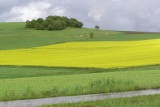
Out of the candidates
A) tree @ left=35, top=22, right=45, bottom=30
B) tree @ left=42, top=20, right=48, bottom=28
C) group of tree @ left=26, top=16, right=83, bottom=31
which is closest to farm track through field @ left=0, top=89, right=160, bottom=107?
group of tree @ left=26, top=16, right=83, bottom=31

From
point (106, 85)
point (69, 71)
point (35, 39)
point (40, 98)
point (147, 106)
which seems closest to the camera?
point (147, 106)

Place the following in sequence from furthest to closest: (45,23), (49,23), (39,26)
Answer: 1. (45,23)
2. (49,23)
3. (39,26)

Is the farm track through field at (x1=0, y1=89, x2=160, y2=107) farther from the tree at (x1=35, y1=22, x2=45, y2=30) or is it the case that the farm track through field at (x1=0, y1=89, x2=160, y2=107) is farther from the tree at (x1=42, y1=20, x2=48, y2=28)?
the tree at (x1=42, y1=20, x2=48, y2=28)

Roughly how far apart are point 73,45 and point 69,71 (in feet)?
107

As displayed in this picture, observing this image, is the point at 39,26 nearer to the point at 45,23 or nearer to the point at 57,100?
the point at 45,23

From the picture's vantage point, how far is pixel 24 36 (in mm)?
87188

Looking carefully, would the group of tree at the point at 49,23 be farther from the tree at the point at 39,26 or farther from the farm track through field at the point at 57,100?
the farm track through field at the point at 57,100

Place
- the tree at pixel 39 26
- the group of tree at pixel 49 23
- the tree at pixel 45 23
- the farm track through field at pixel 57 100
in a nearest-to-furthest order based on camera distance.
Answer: the farm track through field at pixel 57 100, the group of tree at pixel 49 23, the tree at pixel 39 26, the tree at pixel 45 23

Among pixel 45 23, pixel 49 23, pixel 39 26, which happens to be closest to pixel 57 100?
pixel 39 26

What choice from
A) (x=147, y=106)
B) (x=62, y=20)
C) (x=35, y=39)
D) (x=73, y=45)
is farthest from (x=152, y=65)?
(x=62, y=20)

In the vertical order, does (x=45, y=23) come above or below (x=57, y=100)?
above

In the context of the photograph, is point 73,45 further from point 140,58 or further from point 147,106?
point 147,106

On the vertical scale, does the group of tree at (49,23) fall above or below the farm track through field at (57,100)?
above

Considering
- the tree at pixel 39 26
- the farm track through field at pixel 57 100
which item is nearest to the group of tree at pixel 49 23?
the tree at pixel 39 26
